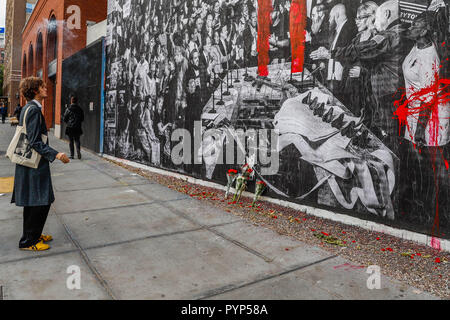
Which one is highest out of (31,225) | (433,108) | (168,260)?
(433,108)

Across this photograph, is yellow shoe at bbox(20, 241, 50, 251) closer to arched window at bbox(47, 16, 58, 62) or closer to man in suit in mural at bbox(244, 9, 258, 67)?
man in suit in mural at bbox(244, 9, 258, 67)

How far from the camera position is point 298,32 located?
17.5 feet

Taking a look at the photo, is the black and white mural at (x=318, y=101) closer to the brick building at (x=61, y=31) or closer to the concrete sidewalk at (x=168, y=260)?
the concrete sidewalk at (x=168, y=260)

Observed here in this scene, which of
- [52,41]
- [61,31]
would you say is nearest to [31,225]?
[61,31]

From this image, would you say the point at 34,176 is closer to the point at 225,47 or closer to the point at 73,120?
the point at 225,47

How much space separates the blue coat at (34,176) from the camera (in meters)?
3.62

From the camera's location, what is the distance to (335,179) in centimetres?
489

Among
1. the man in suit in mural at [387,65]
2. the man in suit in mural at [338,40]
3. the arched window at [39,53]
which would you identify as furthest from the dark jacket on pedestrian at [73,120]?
the arched window at [39,53]

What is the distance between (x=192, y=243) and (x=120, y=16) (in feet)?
30.8

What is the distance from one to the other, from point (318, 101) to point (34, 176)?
3890mm

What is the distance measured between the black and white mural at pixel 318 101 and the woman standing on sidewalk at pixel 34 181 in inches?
136

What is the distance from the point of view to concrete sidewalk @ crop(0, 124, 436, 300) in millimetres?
2904
